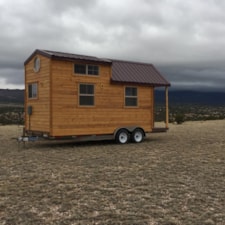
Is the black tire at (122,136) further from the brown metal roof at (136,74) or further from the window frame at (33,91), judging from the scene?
the window frame at (33,91)

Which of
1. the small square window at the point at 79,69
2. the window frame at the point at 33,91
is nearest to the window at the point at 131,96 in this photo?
the small square window at the point at 79,69

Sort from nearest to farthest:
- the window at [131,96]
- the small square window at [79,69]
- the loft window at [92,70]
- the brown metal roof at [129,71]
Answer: the small square window at [79,69] → the brown metal roof at [129,71] → the loft window at [92,70] → the window at [131,96]

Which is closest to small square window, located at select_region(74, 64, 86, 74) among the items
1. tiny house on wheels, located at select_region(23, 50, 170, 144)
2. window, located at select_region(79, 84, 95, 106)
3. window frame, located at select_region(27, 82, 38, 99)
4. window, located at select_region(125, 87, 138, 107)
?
tiny house on wheels, located at select_region(23, 50, 170, 144)

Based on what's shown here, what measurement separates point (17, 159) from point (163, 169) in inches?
179

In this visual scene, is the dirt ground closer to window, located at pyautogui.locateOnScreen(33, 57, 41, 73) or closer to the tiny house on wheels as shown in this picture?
the tiny house on wheels

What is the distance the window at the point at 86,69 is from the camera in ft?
48.5

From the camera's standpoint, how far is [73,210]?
5922 mm

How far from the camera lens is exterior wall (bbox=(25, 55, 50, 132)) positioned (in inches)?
561

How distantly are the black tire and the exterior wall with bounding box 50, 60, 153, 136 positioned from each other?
0.90ft

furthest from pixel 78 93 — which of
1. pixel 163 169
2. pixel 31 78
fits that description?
pixel 163 169

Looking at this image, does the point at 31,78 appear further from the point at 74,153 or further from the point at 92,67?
the point at 74,153

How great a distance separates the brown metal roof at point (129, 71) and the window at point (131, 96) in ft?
1.26

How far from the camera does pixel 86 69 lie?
1506 cm

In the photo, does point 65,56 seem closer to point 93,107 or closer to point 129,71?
point 93,107
